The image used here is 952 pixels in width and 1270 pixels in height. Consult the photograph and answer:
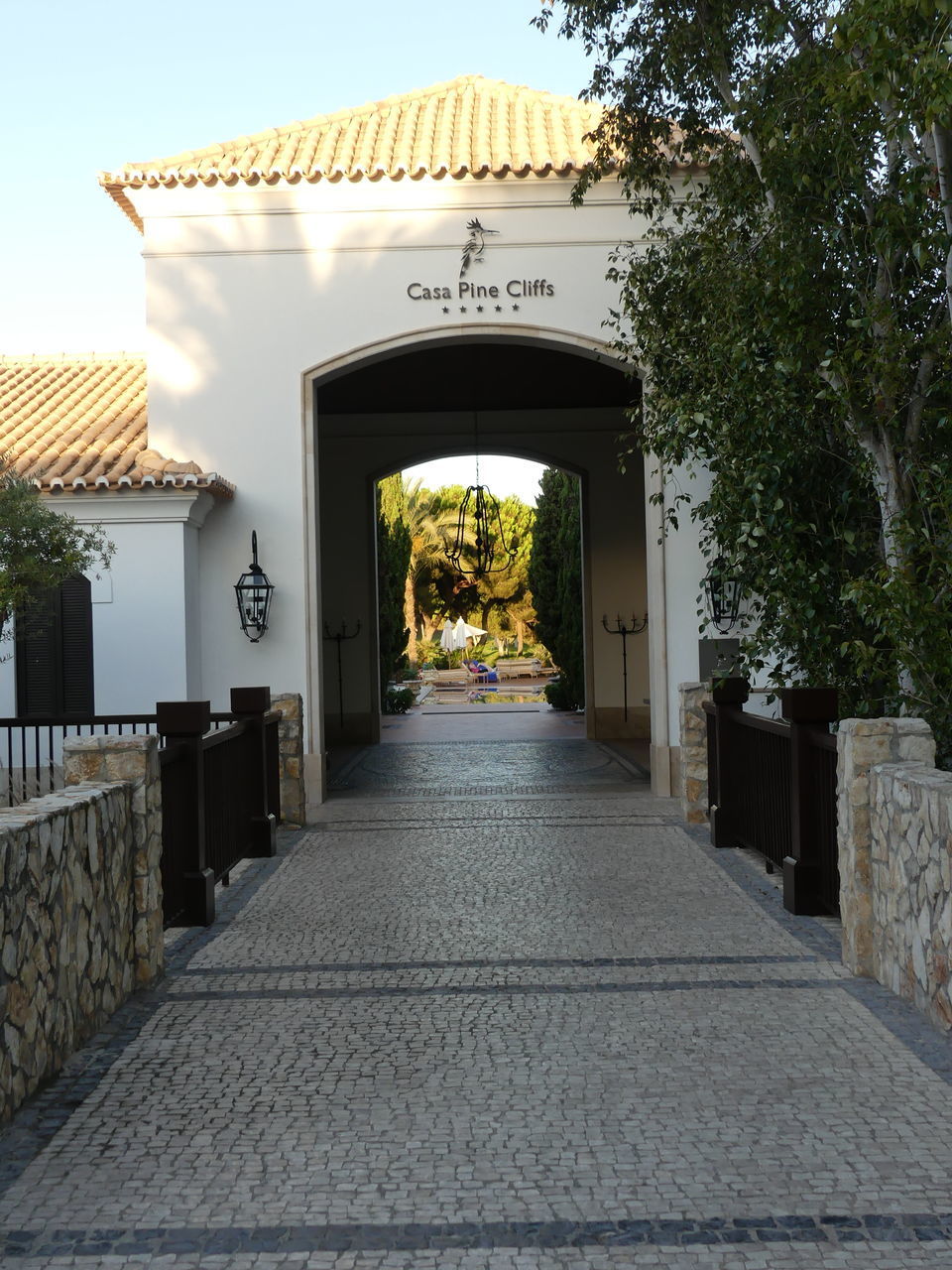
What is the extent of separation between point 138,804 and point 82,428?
9.95m

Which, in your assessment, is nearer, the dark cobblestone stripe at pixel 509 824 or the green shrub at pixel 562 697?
the dark cobblestone stripe at pixel 509 824

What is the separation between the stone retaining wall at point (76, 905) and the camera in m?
4.31

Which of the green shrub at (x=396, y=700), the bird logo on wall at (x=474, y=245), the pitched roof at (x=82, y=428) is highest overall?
the bird logo on wall at (x=474, y=245)

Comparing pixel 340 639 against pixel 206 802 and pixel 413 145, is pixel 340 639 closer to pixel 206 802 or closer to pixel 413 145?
pixel 413 145

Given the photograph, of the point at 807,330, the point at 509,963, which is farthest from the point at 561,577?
the point at 509,963

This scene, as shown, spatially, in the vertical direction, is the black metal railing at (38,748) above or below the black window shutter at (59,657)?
below

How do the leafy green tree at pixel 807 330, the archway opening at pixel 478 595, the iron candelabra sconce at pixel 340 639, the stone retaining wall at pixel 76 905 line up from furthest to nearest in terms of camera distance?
the archway opening at pixel 478 595 → the iron candelabra sconce at pixel 340 639 → the leafy green tree at pixel 807 330 → the stone retaining wall at pixel 76 905

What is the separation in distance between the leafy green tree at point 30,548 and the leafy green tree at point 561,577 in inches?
479

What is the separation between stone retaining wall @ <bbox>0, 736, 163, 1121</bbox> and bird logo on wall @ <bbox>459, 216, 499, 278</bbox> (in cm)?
815

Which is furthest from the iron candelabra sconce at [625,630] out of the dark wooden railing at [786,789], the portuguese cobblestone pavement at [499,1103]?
the portuguese cobblestone pavement at [499,1103]

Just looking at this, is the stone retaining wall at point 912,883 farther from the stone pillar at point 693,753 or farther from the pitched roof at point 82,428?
the pitched roof at point 82,428

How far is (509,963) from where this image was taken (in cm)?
630

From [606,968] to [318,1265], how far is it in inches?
122

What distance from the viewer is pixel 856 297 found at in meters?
8.23
